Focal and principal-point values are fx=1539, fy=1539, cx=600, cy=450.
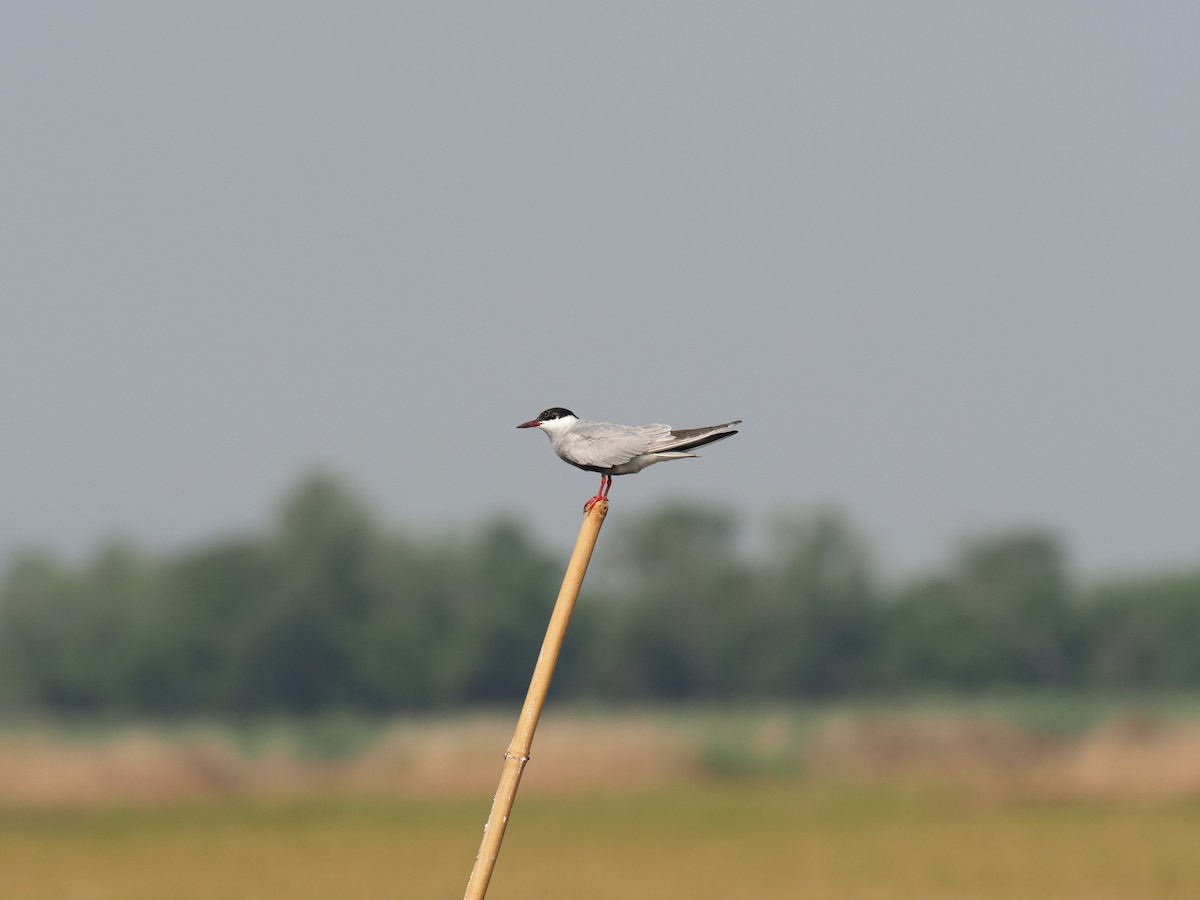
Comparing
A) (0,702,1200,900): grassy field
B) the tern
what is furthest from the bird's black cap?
(0,702,1200,900): grassy field

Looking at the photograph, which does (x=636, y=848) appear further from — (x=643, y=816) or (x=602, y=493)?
(x=602, y=493)

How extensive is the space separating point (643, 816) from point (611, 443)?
26348 millimetres

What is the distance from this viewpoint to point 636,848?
23.9 metres

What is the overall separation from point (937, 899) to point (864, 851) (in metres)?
4.99

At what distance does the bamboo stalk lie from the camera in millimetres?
3855

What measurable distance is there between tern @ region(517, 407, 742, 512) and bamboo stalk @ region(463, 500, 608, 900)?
0.33ft

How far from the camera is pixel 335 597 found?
2136 inches

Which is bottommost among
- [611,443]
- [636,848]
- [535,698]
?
[636,848]

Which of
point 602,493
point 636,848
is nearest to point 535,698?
point 602,493

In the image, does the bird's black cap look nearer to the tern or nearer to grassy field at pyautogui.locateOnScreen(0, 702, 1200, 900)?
the tern

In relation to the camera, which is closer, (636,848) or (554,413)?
(554,413)

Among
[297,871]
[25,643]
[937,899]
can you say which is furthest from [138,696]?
[937,899]

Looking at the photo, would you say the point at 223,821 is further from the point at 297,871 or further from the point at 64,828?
the point at 297,871

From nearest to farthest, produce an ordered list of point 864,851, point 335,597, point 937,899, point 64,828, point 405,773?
point 937,899, point 864,851, point 64,828, point 405,773, point 335,597
